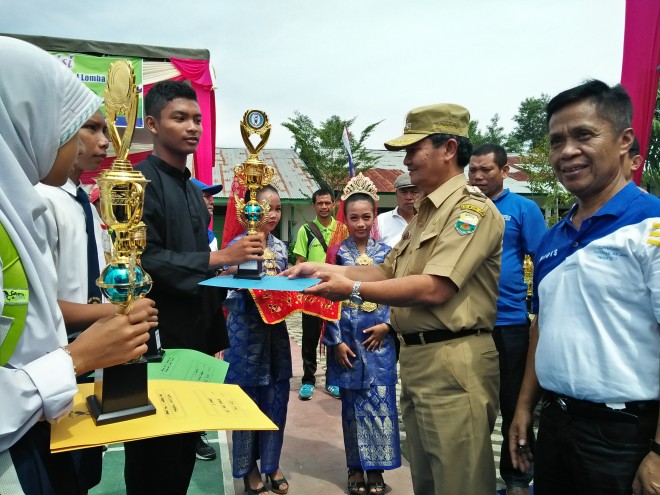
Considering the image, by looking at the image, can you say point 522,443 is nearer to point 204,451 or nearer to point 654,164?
point 204,451

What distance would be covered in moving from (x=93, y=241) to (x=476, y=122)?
112 ft

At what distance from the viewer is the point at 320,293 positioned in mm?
2164

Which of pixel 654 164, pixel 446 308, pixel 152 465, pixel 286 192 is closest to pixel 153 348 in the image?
pixel 152 465

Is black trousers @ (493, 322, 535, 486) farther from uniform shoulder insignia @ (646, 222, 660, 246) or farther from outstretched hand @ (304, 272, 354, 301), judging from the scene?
uniform shoulder insignia @ (646, 222, 660, 246)

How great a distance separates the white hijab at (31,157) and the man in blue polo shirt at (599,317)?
159 cm

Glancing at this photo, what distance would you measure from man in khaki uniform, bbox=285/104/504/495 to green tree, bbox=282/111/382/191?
18044 mm

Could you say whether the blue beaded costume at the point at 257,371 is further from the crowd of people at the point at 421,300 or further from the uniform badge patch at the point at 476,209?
the uniform badge patch at the point at 476,209

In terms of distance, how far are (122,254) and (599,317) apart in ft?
5.02

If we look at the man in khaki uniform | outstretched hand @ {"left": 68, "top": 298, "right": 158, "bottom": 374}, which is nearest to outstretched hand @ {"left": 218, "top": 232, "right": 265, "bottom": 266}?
the man in khaki uniform

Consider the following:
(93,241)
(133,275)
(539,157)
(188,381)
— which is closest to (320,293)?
(188,381)

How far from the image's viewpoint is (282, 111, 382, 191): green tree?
20.4 meters

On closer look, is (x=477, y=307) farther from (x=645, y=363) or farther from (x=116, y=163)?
(x=116, y=163)

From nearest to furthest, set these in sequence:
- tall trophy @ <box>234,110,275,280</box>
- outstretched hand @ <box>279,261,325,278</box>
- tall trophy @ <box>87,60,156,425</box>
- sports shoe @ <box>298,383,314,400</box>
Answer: tall trophy @ <box>87,60,156,425</box>
outstretched hand @ <box>279,261,325,278</box>
tall trophy @ <box>234,110,275,280</box>
sports shoe @ <box>298,383,314,400</box>

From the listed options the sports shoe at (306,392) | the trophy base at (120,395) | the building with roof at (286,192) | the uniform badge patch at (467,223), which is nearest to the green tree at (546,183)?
the building with roof at (286,192)
